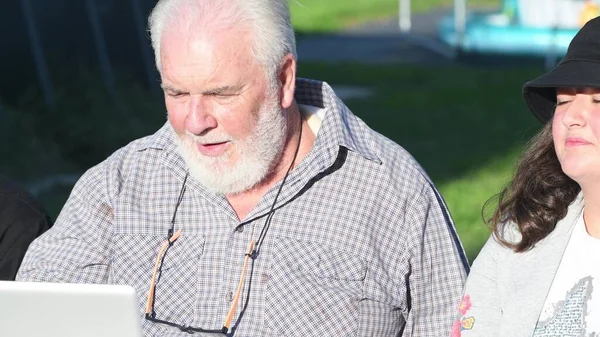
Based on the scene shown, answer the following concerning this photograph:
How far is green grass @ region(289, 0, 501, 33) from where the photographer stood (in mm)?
23406

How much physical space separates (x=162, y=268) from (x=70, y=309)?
4.10 feet

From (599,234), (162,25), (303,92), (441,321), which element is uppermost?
(162,25)

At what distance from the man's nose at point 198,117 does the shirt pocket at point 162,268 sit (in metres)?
0.38

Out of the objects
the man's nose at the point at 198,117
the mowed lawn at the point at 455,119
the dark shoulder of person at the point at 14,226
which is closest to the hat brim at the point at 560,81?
the man's nose at the point at 198,117

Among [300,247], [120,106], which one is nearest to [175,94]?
[300,247]

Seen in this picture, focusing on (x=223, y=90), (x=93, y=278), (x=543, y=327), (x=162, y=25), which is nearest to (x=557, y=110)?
(x=543, y=327)

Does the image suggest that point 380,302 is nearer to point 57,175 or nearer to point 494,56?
point 57,175

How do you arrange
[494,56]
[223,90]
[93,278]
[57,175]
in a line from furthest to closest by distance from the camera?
[494,56] → [57,175] → [93,278] → [223,90]

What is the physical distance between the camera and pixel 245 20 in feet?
12.2

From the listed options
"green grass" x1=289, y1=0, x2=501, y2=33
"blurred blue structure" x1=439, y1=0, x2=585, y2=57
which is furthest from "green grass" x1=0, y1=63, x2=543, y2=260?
"green grass" x1=289, y1=0, x2=501, y2=33

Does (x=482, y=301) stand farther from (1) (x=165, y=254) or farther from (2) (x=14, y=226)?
(2) (x=14, y=226)

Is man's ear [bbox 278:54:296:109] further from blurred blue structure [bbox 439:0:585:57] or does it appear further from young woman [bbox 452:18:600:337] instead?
blurred blue structure [bbox 439:0:585:57]

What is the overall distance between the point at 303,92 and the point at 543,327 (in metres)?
1.19

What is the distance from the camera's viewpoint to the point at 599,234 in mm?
3381
